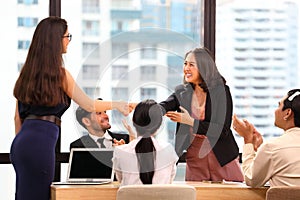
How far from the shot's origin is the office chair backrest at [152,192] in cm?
309

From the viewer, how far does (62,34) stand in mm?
3672

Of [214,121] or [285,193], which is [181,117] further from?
[285,193]

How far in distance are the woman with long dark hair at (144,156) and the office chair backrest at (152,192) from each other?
11.1 inches

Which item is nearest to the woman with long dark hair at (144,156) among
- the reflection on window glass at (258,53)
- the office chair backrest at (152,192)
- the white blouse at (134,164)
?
the white blouse at (134,164)

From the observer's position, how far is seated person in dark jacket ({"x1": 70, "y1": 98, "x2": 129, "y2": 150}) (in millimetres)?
3959

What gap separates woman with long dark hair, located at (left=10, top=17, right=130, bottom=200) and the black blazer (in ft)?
1.53

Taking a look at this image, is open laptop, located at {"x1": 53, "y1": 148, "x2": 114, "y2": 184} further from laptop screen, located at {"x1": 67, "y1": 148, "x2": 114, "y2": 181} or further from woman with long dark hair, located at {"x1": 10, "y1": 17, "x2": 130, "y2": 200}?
woman with long dark hair, located at {"x1": 10, "y1": 17, "x2": 130, "y2": 200}

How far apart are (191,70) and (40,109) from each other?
3.08 feet

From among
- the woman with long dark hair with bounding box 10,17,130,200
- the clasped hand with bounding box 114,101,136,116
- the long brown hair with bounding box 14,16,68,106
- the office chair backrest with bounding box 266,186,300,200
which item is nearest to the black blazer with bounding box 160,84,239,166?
the clasped hand with bounding box 114,101,136,116

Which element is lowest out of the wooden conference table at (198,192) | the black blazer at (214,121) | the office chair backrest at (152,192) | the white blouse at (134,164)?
the wooden conference table at (198,192)

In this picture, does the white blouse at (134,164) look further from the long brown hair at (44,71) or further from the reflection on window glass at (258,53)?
the reflection on window glass at (258,53)

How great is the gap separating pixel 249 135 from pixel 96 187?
2.71 feet

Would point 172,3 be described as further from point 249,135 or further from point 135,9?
point 249,135

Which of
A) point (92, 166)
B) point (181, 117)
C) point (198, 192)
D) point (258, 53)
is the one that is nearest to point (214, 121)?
point (181, 117)
